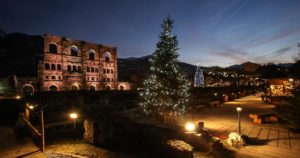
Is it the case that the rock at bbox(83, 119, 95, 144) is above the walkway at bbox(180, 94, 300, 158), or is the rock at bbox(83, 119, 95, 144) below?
above

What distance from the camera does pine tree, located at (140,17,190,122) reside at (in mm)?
15375

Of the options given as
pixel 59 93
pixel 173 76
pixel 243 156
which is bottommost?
pixel 243 156

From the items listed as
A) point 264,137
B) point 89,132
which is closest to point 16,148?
point 89,132

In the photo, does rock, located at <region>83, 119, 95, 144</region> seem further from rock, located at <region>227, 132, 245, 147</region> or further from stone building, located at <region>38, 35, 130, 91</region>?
stone building, located at <region>38, 35, 130, 91</region>

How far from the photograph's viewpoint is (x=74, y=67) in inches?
1682

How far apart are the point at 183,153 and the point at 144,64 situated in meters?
121

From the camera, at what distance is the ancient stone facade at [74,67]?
37.8 meters

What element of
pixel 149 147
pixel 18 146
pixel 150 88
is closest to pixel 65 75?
pixel 150 88

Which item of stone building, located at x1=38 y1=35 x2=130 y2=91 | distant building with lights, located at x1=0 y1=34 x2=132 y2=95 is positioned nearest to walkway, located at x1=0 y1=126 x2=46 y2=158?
distant building with lights, located at x1=0 y1=34 x2=132 y2=95

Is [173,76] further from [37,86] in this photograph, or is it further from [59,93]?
[37,86]

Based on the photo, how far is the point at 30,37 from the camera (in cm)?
9575

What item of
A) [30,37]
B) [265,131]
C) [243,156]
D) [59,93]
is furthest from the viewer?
[30,37]

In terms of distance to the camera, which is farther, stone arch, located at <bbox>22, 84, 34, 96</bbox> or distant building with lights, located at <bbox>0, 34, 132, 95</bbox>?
distant building with lights, located at <bbox>0, 34, 132, 95</bbox>

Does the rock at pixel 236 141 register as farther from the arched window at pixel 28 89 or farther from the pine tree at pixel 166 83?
the arched window at pixel 28 89
